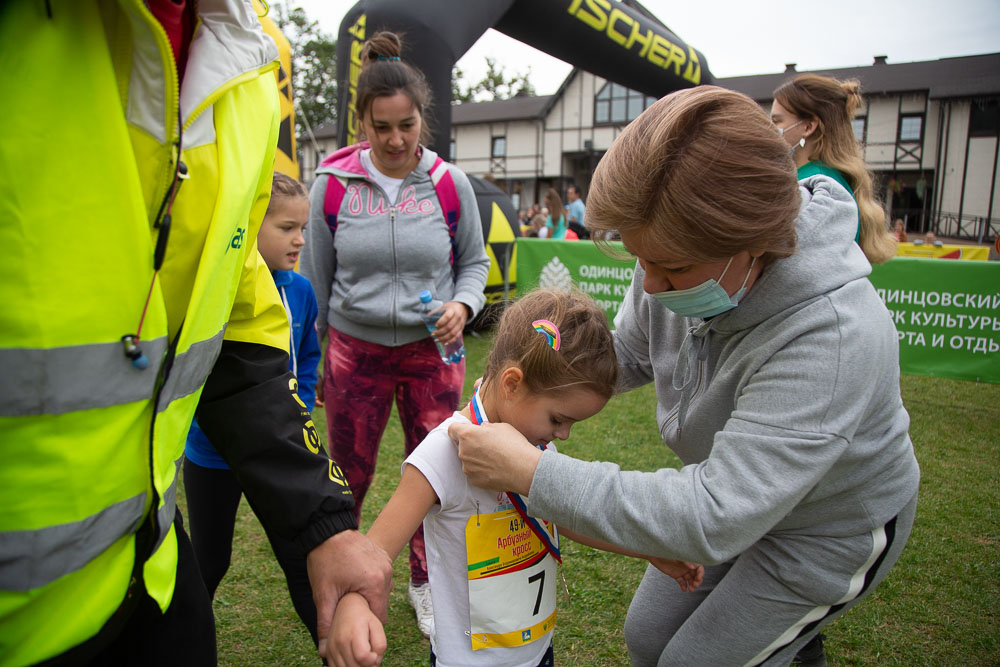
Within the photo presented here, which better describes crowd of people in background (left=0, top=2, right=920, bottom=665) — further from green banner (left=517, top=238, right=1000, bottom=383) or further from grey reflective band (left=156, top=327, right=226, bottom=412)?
green banner (left=517, top=238, right=1000, bottom=383)

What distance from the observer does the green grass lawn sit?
9.07 feet

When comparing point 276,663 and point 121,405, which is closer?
point 121,405

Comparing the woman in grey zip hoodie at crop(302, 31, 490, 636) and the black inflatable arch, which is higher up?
the black inflatable arch

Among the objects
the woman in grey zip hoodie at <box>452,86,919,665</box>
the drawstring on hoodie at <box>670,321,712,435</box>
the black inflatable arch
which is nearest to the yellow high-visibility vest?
the woman in grey zip hoodie at <box>452,86,919,665</box>

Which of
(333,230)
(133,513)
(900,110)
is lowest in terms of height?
(133,513)

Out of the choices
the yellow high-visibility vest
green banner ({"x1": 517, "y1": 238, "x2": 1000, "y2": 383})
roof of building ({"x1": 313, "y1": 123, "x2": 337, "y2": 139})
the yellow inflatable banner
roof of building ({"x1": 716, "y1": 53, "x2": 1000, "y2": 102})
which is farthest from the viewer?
roof of building ({"x1": 313, "y1": 123, "x2": 337, "y2": 139})

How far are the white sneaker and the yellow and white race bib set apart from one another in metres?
1.15

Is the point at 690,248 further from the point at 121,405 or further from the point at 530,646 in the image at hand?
the point at 530,646

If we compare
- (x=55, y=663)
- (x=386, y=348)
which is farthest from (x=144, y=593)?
(x=386, y=348)

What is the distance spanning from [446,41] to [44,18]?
4893 mm

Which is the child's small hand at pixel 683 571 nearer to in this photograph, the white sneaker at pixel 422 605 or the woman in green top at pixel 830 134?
the white sneaker at pixel 422 605

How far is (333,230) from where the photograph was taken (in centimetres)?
291

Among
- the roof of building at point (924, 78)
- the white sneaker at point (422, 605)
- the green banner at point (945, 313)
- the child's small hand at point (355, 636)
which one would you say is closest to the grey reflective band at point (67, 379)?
the child's small hand at point (355, 636)

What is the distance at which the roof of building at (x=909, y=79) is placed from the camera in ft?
82.3
